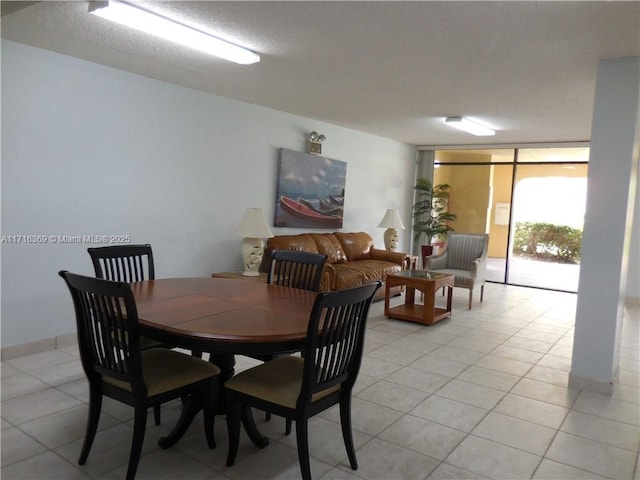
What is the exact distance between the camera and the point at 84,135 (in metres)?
3.89

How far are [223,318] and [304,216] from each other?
13.5 feet

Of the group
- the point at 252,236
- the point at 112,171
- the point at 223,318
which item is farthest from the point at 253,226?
the point at 223,318

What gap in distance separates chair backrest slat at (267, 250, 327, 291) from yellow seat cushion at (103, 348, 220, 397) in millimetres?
1018

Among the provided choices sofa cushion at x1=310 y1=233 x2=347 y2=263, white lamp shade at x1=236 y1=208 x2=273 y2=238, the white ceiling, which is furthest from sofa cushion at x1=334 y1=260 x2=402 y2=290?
the white ceiling

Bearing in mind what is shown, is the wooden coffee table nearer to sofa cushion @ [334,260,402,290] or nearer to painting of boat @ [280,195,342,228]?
sofa cushion @ [334,260,402,290]

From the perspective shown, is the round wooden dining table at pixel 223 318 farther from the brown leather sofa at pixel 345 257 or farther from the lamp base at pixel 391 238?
the lamp base at pixel 391 238

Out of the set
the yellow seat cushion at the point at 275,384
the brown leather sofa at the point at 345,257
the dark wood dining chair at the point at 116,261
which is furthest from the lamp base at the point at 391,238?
the yellow seat cushion at the point at 275,384

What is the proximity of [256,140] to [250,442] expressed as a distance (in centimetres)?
379

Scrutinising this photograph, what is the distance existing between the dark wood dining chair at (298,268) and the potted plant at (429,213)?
5151mm

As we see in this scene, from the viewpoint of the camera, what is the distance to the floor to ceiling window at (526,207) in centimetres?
780

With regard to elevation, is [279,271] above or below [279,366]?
above

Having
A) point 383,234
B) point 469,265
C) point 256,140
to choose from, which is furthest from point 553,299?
point 256,140

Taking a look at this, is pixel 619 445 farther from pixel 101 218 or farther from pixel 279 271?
pixel 101 218

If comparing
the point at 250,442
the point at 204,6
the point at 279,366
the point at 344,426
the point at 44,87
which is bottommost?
the point at 250,442
